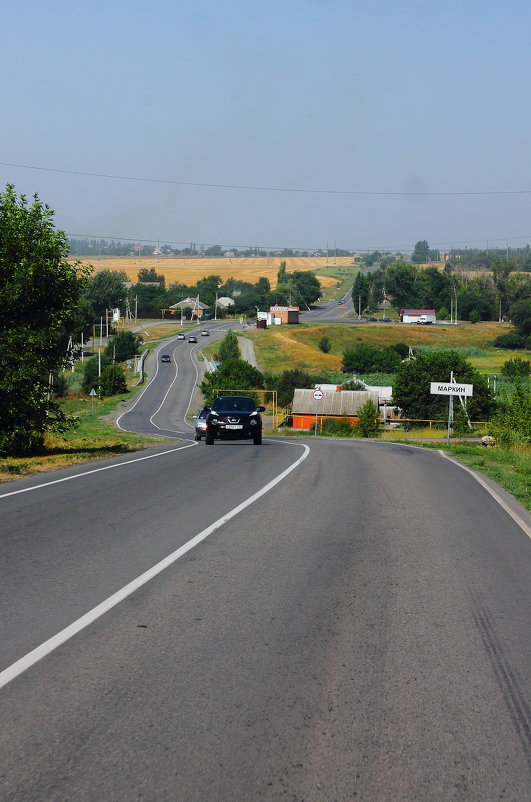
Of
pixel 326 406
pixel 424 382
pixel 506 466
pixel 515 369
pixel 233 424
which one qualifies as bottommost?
pixel 506 466

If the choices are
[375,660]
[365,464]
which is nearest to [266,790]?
[375,660]

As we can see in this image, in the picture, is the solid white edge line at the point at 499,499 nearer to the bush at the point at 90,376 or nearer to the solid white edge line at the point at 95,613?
the solid white edge line at the point at 95,613

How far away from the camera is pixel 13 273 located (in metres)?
23.1

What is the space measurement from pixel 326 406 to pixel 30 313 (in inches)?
2249

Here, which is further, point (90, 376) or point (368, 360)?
point (368, 360)

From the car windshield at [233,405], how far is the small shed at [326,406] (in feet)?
160

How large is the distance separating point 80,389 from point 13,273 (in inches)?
3279

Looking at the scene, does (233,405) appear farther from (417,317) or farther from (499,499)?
(417,317)

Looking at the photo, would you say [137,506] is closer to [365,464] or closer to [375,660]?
[375,660]

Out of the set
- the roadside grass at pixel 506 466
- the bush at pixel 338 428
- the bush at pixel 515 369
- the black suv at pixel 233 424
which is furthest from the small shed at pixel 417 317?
the black suv at pixel 233 424

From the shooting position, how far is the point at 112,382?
98.6 meters

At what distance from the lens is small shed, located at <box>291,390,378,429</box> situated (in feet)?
260

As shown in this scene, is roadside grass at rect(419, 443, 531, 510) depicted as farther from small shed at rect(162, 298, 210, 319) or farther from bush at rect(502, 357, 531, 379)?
small shed at rect(162, 298, 210, 319)

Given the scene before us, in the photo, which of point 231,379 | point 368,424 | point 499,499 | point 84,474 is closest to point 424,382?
point 231,379
